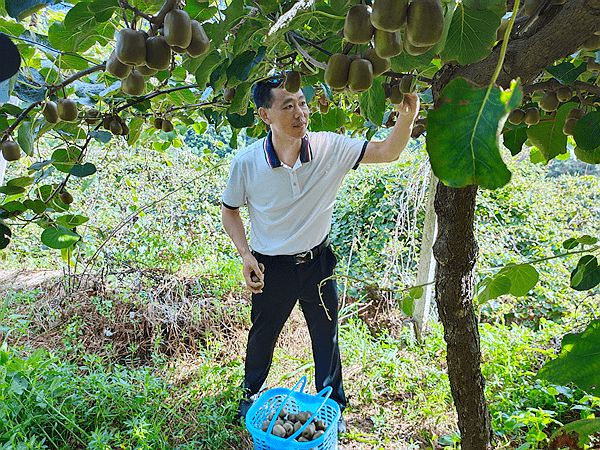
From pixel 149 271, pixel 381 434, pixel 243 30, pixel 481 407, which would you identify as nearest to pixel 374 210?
pixel 149 271

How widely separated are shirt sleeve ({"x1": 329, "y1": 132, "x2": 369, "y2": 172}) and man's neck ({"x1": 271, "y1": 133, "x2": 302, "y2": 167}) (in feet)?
0.56

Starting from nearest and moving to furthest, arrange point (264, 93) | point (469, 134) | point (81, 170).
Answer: point (469, 134)
point (81, 170)
point (264, 93)

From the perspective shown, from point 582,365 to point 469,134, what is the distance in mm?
343

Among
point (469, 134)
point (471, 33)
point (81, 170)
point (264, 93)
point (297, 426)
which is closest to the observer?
point (469, 134)

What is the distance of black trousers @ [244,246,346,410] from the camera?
7.84 feet

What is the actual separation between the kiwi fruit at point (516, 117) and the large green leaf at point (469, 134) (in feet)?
2.79

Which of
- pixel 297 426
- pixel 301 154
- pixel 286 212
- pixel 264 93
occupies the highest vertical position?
pixel 264 93

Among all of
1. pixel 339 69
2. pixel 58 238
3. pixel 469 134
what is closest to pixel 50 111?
pixel 58 238

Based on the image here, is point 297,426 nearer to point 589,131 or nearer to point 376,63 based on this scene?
point 589,131

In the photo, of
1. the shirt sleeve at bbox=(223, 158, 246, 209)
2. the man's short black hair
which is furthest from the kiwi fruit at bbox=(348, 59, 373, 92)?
the shirt sleeve at bbox=(223, 158, 246, 209)

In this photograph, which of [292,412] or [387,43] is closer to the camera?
[387,43]

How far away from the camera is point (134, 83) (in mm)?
895

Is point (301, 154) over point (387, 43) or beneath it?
over

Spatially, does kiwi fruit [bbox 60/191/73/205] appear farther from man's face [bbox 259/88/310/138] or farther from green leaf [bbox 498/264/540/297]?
green leaf [bbox 498/264/540/297]
